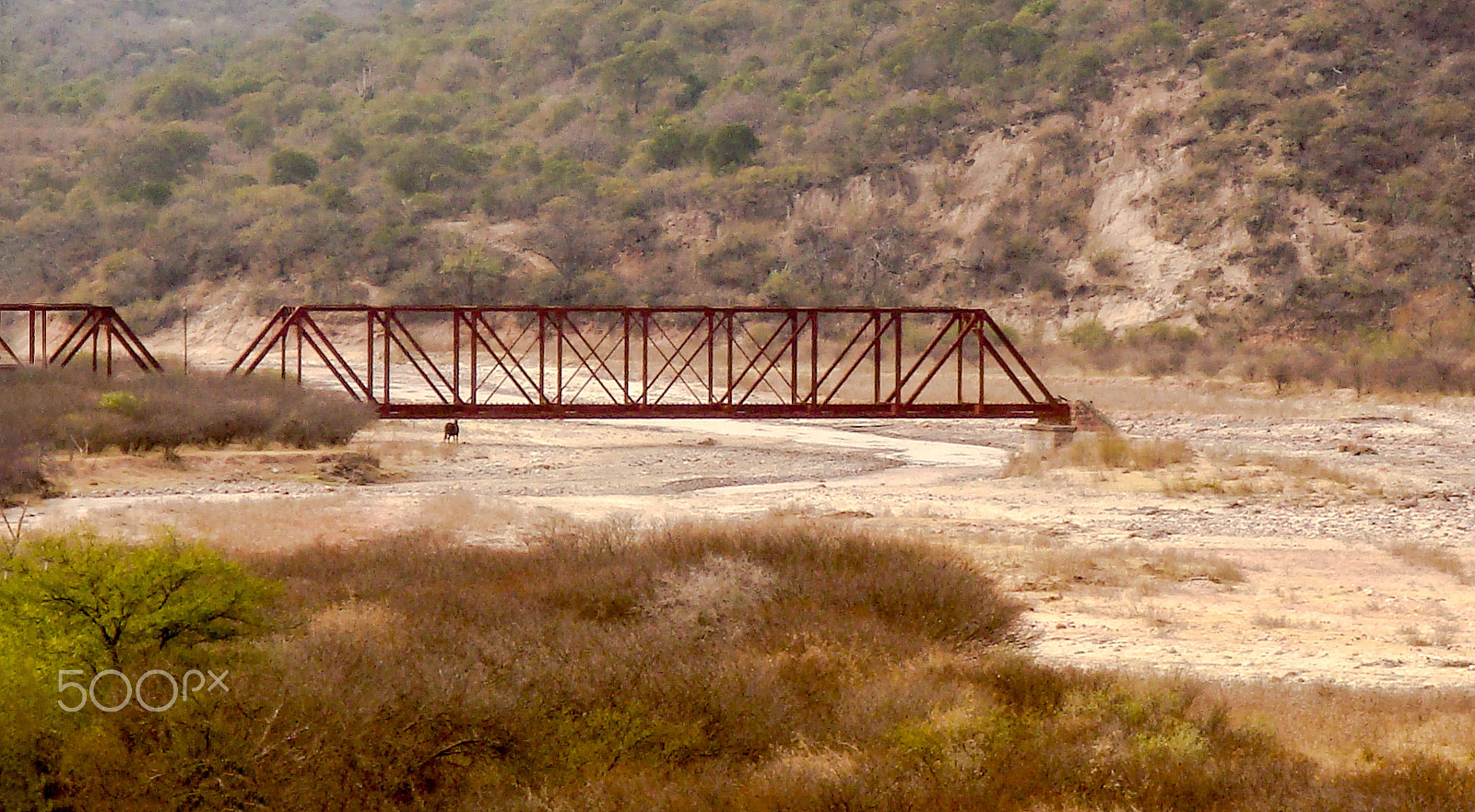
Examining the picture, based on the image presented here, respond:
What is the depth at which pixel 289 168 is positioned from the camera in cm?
8956

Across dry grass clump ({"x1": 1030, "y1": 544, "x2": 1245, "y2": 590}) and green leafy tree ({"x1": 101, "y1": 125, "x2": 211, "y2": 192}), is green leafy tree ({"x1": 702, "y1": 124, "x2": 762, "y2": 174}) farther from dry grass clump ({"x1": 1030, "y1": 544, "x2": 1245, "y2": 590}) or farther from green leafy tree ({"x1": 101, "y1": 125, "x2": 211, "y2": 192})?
dry grass clump ({"x1": 1030, "y1": 544, "x2": 1245, "y2": 590})

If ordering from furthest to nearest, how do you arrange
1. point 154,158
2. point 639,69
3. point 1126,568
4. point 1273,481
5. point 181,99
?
1. point 181,99
2. point 639,69
3. point 154,158
4. point 1273,481
5. point 1126,568

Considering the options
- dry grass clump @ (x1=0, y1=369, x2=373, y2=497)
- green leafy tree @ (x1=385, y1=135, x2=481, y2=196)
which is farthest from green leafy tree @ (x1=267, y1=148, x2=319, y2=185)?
dry grass clump @ (x1=0, y1=369, x2=373, y2=497)

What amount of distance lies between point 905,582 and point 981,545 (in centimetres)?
653

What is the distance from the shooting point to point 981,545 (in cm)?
1914

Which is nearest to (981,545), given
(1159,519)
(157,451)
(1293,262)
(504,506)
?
(1159,519)

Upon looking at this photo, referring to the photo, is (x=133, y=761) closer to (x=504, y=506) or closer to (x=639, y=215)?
(x=504, y=506)

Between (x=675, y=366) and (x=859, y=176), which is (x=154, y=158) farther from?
(x=675, y=366)

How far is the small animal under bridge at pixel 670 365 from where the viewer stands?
29.7 metres

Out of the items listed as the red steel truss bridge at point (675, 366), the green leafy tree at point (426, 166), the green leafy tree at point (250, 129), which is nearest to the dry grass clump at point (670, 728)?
the red steel truss bridge at point (675, 366)

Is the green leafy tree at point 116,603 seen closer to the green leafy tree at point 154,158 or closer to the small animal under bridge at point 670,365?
the small animal under bridge at point 670,365

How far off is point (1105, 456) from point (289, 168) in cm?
7327

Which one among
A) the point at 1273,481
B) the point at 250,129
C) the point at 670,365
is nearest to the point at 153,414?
the point at 670,365

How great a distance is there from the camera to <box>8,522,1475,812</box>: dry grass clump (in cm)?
762
